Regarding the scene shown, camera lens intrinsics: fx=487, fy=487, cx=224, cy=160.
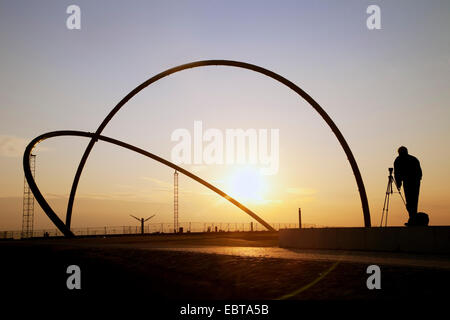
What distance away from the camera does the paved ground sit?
1080 cm

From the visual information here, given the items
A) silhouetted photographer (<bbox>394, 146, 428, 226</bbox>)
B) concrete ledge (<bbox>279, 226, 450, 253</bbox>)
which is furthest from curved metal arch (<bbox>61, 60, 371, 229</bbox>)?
silhouetted photographer (<bbox>394, 146, 428, 226</bbox>)

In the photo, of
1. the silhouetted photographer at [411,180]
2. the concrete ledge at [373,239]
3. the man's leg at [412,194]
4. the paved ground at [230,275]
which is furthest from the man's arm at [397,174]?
the paved ground at [230,275]

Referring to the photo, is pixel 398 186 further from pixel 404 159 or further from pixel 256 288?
pixel 256 288

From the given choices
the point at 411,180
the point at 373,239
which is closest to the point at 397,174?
the point at 411,180

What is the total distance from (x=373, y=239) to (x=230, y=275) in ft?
20.7

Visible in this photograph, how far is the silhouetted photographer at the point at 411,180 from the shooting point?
17.7 meters

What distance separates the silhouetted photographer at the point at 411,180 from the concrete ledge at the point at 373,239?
4.86 ft

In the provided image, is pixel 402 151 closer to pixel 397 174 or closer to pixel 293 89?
pixel 397 174

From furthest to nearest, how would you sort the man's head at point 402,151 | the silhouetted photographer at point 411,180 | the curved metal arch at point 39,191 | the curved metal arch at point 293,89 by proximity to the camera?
the curved metal arch at point 39,191, the curved metal arch at point 293,89, the man's head at point 402,151, the silhouetted photographer at point 411,180

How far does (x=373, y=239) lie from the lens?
17.3 meters

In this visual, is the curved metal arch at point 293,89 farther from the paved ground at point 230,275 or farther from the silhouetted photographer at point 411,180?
the paved ground at point 230,275

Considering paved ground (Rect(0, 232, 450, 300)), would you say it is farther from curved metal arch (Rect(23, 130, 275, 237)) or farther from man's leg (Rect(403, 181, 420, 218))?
curved metal arch (Rect(23, 130, 275, 237))
